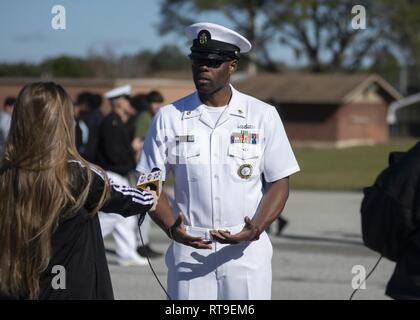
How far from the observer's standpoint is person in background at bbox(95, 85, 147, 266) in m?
10.4

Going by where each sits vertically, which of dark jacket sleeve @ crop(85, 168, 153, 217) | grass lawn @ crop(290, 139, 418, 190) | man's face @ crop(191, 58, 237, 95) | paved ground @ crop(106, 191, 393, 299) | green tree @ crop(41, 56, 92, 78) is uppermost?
green tree @ crop(41, 56, 92, 78)

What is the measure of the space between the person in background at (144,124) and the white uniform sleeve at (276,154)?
6029 millimetres

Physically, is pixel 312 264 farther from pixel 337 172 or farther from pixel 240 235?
pixel 337 172

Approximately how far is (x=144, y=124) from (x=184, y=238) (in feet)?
21.8

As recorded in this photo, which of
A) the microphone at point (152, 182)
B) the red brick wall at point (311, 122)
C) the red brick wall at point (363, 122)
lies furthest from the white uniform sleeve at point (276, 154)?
the red brick wall at point (363, 122)

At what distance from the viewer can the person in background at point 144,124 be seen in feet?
36.3

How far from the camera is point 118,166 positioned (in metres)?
10.6

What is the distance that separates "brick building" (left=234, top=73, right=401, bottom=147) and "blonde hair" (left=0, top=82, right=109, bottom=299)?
48792 millimetres

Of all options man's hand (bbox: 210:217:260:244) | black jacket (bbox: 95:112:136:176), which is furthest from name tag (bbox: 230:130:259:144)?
black jacket (bbox: 95:112:136:176)

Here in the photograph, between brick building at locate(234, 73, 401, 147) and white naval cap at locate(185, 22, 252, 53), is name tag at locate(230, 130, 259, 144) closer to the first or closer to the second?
white naval cap at locate(185, 22, 252, 53)

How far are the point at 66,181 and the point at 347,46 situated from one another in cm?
7033

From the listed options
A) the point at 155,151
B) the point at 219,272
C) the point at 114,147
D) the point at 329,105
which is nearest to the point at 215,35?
the point at 155,151

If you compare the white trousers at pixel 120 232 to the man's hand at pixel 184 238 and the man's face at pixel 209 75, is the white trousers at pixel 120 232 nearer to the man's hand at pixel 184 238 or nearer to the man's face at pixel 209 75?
the man's face at pixel 209 75

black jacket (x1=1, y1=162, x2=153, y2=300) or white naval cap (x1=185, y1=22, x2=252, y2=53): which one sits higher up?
white naval cap (x1=185, y1=22, x2=252, y2=53)
